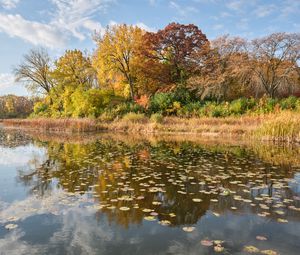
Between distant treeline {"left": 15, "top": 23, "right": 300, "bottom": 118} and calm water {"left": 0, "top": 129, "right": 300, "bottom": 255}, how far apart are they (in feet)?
54.1

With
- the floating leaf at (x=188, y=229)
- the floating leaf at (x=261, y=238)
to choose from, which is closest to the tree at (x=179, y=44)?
the floating leaf at (x=188, y=229)

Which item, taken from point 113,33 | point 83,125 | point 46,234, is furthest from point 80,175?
point 113,33

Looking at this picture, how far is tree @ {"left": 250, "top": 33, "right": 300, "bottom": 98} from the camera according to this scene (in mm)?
24156

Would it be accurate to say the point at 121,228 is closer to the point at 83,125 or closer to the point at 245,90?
the point at 83,125

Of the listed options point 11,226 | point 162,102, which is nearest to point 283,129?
point 162,102

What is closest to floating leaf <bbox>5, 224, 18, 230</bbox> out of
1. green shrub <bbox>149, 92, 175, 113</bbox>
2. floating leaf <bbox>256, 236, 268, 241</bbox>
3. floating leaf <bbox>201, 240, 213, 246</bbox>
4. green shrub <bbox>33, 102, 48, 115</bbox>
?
floating leaf <bbox>201, 240, 213, 246</bbox>

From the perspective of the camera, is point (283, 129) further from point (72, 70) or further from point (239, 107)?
point (72, 70)

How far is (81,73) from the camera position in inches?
1425

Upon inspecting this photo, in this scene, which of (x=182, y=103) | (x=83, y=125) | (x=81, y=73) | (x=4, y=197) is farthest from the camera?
(x=81, y=73)

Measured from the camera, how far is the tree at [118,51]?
28828mm

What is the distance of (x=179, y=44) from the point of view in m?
28.1

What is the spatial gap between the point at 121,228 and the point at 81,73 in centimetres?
3397

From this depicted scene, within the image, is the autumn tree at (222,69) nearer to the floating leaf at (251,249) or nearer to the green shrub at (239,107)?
the green shrub at (239,107)

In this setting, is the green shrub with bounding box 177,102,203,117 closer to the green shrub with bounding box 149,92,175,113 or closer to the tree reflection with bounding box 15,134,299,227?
the green shrub with bounding box 149,92,175,113
